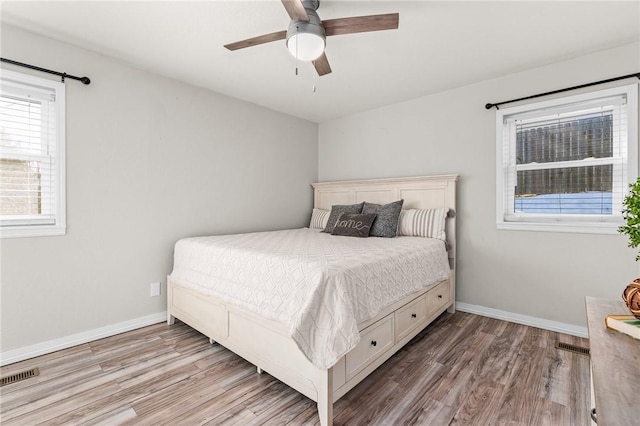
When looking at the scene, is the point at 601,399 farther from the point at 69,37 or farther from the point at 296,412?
the point at 69,37

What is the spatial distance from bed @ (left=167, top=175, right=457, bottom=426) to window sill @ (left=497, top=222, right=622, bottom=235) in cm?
64

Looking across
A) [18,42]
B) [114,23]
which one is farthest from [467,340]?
[18,42]

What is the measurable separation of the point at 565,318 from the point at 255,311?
2710 millimetres

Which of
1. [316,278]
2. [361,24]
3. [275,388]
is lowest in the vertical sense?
[275,388]

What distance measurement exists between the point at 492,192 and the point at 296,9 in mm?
2505

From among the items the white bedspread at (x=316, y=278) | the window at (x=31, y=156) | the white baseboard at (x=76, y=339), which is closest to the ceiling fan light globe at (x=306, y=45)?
the white bedspread at (x=316, y=278)

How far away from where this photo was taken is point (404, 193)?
11.4 feet

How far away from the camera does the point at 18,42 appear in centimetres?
213

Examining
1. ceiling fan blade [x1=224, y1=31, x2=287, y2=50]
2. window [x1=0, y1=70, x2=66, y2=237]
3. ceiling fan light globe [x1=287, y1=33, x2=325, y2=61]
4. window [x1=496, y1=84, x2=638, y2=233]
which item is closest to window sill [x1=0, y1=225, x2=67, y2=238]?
window [x1=0, y1=70, x2=66, y2=237]

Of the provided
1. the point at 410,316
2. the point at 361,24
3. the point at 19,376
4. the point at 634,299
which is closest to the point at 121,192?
the point at 19,376

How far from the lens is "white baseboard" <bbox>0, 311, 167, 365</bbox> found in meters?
2.12

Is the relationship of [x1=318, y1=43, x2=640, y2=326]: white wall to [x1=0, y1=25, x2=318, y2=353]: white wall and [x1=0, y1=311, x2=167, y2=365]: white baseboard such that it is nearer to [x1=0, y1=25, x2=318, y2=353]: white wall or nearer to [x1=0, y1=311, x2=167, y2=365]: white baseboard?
[x1=0, y1=25, x2=318, y2=353]: white wall

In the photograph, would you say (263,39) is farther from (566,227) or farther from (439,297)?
(566,227)

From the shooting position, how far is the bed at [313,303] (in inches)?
59.4
